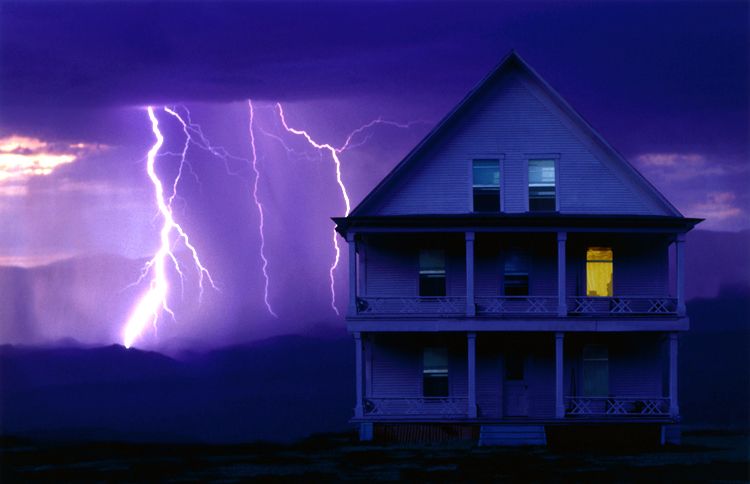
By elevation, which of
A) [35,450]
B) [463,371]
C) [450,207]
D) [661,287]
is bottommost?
[35,450]

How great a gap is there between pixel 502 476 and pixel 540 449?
634cm

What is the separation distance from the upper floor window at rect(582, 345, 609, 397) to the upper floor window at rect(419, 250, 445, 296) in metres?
4.57

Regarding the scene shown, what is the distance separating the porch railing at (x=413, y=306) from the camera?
33.6 meters

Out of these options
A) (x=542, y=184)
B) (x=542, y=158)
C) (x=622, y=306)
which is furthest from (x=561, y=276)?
(x=542, y=158)

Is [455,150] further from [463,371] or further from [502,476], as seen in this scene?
[502,476]

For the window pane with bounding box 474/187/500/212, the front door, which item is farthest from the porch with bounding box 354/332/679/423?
the window pane with bounding box 474/187/500/212

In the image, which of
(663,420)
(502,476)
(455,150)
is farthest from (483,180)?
(502,476)

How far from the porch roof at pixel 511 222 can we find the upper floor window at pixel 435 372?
3898 mm

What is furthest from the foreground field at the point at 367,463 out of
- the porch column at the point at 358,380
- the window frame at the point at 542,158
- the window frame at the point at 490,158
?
the window frame at the point at 542,158

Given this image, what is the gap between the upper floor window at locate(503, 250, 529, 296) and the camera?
1361 inches

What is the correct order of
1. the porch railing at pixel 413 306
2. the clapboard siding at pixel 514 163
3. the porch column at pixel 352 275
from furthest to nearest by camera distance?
the clapboard siding at pixel 514 163 < the porch railing at pixel 413 306 < the porch column at pixel 352 275

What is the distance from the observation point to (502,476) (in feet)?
82.0

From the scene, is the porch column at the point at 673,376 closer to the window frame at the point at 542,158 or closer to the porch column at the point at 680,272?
the porch column at the point at 680,272

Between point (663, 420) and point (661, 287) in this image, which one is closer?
point (663, 420)
